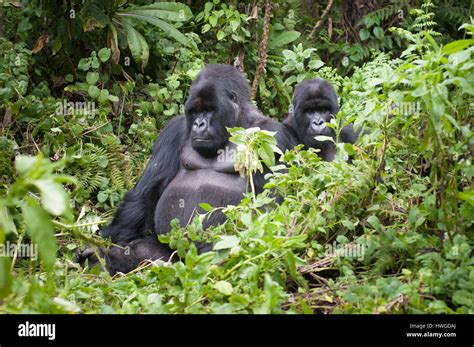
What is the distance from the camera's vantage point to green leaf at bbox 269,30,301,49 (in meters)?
7.96

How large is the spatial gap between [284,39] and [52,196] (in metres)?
5.91

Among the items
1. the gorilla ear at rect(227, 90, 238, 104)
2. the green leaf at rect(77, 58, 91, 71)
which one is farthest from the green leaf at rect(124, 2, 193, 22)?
the gorilla ear at rect(227, 90, 238, 104)

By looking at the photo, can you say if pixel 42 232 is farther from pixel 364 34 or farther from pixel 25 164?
pixel 364 34

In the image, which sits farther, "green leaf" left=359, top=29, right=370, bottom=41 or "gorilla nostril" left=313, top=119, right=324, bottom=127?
"green leaf" left=359, top=29, right=370, bottom=41

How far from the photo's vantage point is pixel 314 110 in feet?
21.1

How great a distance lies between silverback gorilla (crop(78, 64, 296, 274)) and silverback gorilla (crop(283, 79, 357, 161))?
0.65m

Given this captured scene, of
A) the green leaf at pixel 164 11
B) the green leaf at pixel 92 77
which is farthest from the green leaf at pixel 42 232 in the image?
the green leaf at pixel 164 11

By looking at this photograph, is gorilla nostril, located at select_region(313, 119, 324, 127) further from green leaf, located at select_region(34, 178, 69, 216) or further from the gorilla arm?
green leaf, located at select_region(34, 178, 69, 216)

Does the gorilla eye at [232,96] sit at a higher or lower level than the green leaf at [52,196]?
higher

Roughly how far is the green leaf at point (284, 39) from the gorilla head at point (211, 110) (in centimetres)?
243

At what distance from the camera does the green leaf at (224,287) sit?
3.31 meters

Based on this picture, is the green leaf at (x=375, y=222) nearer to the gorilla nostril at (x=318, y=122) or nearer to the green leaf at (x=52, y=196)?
the green leaf at (x=52, y=196)

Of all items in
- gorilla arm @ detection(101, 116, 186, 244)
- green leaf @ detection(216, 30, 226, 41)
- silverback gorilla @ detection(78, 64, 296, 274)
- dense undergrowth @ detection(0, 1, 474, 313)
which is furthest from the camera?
green leaf @ detection(216, 30, 226, 41)
